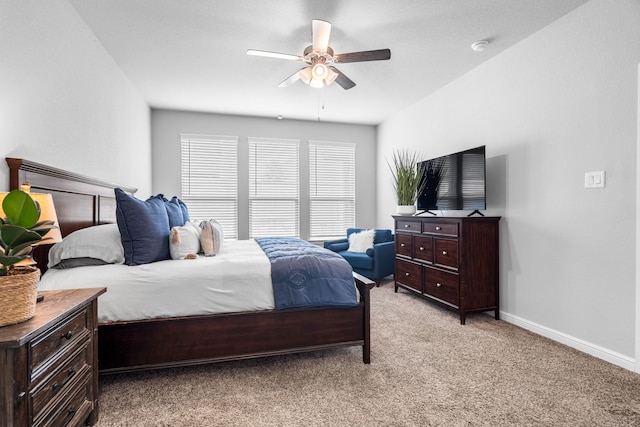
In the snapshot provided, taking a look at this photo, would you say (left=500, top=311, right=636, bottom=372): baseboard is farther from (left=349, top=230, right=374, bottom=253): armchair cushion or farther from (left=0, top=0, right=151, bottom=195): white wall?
(left=0, top=0, right=151, bottom=195): white wall

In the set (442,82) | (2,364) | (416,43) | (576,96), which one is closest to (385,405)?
(2,364)

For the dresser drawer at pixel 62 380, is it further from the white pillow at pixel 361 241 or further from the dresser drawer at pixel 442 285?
the white pillow at pixel 361 241

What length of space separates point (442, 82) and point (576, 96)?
1641mm

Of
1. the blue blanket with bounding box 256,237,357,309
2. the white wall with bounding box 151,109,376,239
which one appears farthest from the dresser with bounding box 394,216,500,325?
the white wall with bounding box 151,109,376,239

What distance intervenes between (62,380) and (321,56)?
8.83 ft

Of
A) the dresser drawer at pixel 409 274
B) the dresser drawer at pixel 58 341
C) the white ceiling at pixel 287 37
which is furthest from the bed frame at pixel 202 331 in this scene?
the dresser drawer at pixel 409 274

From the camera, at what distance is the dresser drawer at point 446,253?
312 cm

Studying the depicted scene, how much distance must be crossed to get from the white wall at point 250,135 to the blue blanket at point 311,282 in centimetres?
330

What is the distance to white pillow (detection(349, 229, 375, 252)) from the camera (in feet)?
15.6

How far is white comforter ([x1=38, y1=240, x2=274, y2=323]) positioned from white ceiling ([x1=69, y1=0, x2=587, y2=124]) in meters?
1.97

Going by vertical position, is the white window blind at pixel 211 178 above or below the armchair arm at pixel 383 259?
above

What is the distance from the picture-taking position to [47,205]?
1494mm

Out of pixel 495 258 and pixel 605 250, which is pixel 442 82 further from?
pixel 605 250

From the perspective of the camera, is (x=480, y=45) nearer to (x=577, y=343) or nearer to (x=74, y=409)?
(x=577, y=343)
